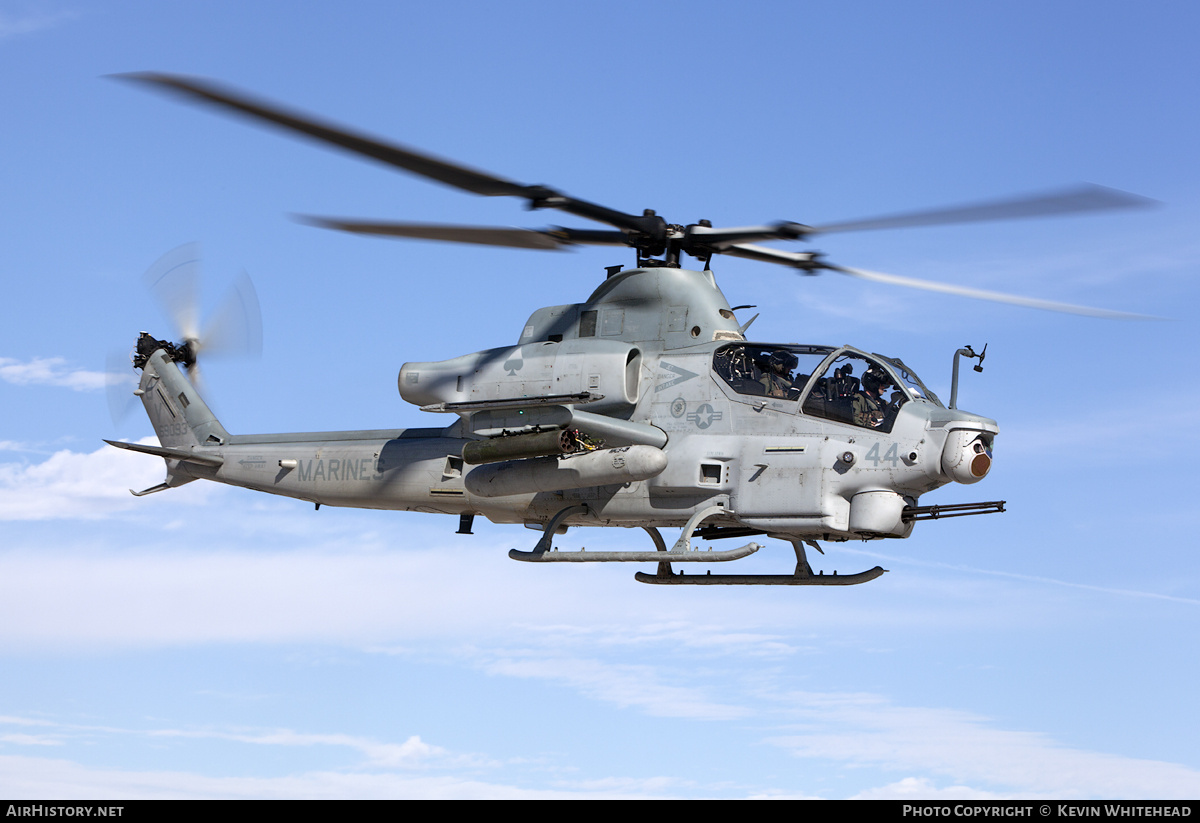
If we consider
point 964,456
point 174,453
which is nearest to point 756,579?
point 964,456

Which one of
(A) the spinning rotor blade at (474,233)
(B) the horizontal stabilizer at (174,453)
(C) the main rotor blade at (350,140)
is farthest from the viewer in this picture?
(B) the horizontal stabilizer at (174,453)

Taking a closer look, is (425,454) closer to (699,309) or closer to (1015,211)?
(699,309)

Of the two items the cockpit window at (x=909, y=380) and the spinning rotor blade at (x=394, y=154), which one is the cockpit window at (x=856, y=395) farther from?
the spinning rotor blade at (x=394, y=154)

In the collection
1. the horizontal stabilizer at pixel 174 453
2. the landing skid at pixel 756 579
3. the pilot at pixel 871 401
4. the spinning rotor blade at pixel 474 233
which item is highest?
the spinning rotor blade at pixel 474 233

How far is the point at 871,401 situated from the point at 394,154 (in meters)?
6.01

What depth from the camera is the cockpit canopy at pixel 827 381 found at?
591 inches

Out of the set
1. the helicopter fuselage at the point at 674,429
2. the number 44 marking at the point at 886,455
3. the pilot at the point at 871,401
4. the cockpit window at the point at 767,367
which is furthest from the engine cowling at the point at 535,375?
the number 44 marking at the point at 886,455

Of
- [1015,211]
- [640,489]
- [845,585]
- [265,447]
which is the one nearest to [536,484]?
[640,489]

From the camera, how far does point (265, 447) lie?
18.9 metres

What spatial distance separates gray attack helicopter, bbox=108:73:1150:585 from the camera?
578 inches

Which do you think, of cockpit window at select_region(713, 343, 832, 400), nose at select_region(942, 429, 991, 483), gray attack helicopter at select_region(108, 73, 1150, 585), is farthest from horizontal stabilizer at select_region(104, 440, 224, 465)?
nose at select_region(942, 429, 991, 483)

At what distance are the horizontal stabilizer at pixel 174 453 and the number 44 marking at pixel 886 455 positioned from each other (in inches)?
376

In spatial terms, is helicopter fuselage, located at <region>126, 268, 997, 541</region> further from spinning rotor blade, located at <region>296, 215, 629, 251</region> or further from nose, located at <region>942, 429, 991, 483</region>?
spinning rotor blade, located at <region>296, 215, 629, 251</region>
